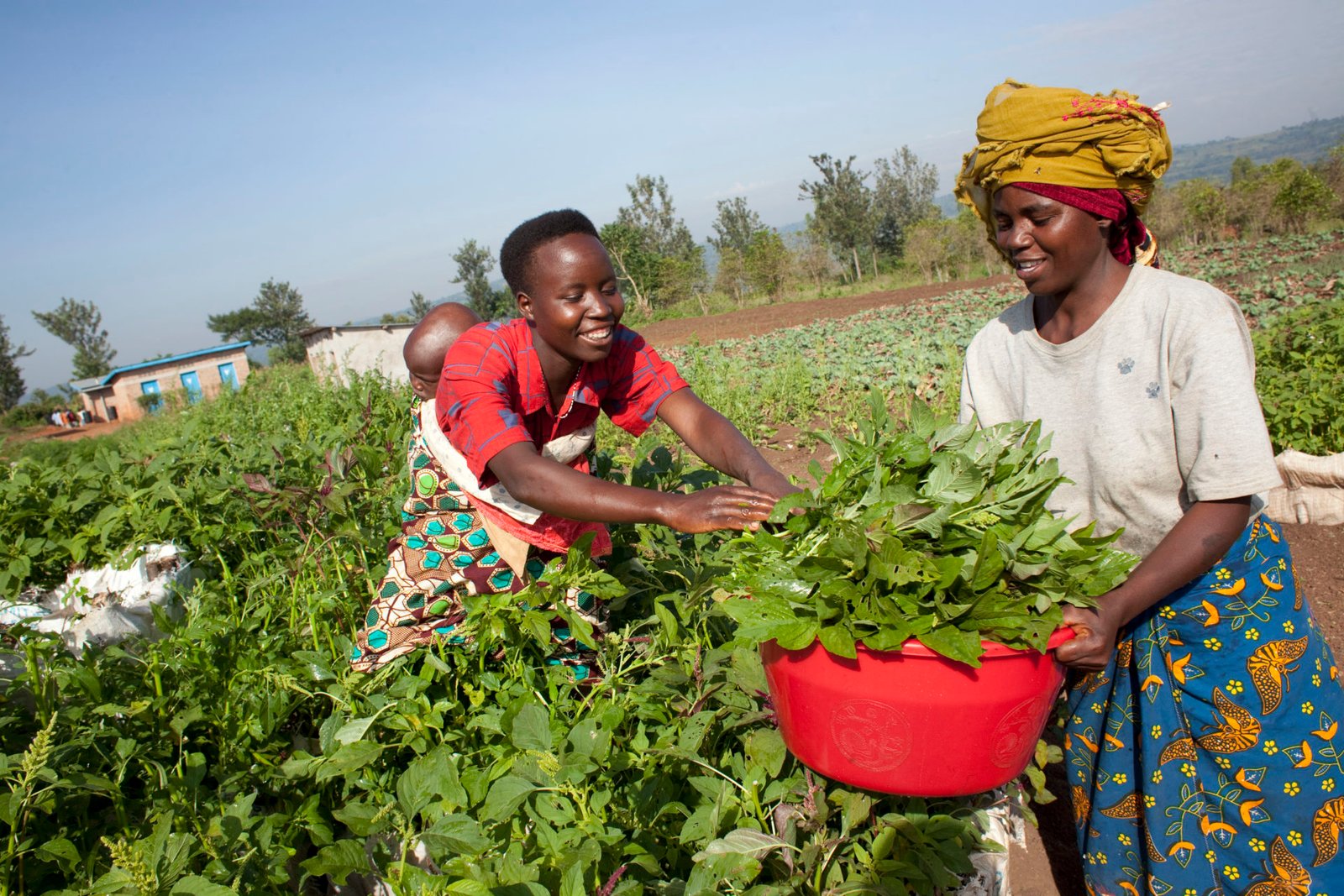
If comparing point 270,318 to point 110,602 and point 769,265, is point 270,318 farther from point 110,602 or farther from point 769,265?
point 110,602

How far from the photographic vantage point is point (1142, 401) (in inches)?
56.5

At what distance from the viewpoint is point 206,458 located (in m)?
3.14

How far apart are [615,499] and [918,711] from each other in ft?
2.06

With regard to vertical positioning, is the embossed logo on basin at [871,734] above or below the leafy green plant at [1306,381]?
above

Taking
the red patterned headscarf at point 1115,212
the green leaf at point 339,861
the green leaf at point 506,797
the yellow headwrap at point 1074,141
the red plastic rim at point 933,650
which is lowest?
the green leaf at point 339,861

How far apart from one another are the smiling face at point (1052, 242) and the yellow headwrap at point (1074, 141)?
0.14ft

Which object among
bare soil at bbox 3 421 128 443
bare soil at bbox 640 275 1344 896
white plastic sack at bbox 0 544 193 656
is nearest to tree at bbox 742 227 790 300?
bare soil at bbox 640 275 1344 896

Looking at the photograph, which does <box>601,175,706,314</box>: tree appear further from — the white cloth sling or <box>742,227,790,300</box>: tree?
the white cloth sling

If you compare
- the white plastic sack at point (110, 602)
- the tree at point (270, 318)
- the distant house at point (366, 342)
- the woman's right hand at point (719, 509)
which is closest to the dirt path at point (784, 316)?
the distant house at point (366, 342)

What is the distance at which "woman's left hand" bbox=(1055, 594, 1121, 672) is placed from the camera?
1.09m

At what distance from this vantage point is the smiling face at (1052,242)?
4.83 ft

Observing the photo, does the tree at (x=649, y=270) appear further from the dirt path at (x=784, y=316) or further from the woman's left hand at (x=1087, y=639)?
the woman's left hand at (x=1087, y=639)

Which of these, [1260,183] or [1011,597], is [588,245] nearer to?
[1011,597]

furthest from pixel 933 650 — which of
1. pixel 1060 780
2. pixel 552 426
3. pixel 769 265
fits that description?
pixel 769 265
